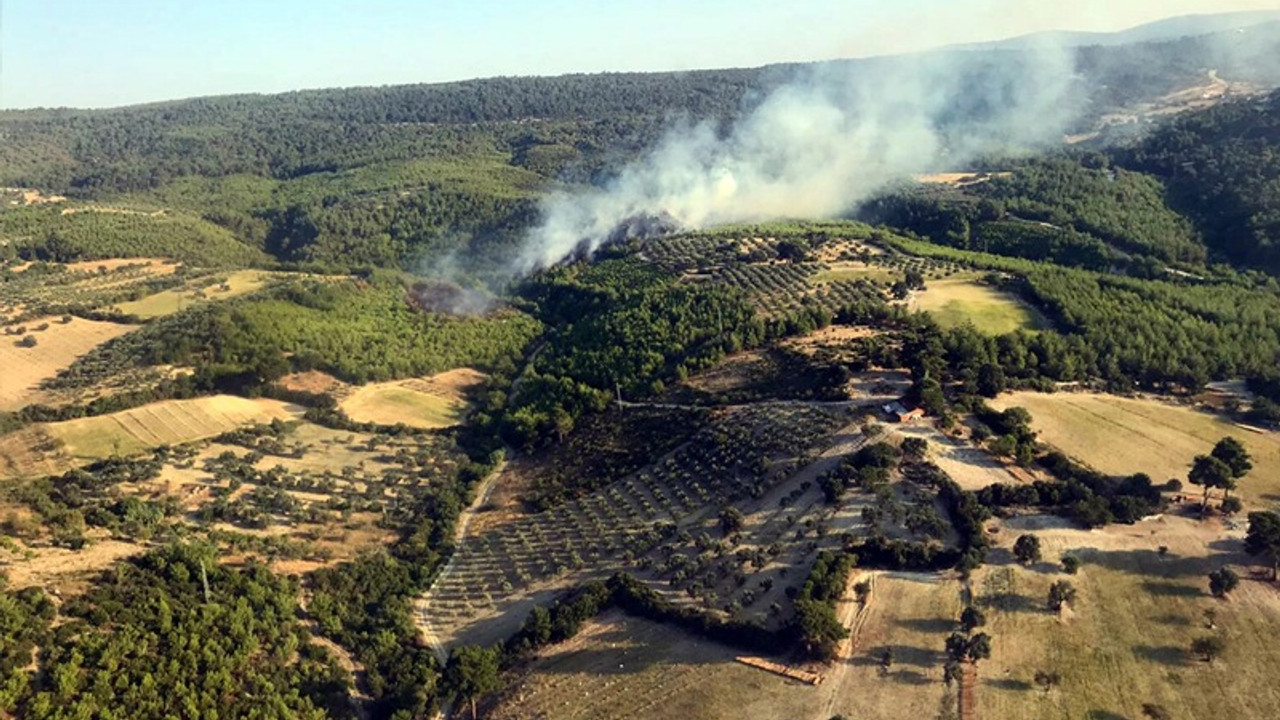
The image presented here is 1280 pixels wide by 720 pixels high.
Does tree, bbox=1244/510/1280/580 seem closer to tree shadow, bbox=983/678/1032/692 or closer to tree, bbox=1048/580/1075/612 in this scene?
tree, bbox=1048/580/1075/612

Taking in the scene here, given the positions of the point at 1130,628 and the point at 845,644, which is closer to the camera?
the point at 1130,628

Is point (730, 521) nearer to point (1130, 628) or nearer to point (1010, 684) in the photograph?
point (1010, 684)

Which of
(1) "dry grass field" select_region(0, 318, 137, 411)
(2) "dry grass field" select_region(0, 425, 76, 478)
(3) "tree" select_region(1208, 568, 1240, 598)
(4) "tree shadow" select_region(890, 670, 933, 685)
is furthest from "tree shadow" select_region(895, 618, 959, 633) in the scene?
(1) "dry grass field" select_region(0, 318, 137, 411)

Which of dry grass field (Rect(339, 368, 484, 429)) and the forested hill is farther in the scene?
the forested hill

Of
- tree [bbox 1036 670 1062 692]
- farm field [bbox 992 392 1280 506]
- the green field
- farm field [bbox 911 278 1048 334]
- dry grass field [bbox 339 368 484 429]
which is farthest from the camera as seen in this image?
farm field [bbox 911 278 1048 334]

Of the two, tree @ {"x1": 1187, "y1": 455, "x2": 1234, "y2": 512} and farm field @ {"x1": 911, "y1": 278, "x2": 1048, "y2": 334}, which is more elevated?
farm field @ {"x1": 911, "y1": 278, "x2": 1048, "y2": 334}

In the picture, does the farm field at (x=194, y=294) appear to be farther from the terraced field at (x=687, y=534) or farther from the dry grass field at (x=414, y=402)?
the terraced field at (x=687, y=534)

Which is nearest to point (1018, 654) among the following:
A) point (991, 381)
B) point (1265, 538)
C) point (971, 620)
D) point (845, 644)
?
point (971, 620)
